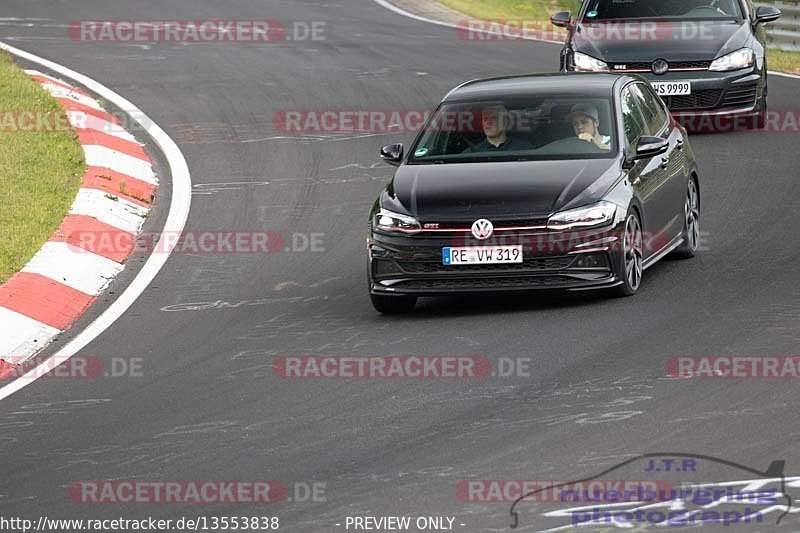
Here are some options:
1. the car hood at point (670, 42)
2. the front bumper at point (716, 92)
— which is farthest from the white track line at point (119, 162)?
the front bumper at point (716, 92)

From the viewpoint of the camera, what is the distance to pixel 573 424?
8281 millimetres

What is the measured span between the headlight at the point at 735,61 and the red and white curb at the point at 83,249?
251 inches

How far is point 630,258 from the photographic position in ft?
37.2

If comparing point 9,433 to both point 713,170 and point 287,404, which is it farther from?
point 713,170

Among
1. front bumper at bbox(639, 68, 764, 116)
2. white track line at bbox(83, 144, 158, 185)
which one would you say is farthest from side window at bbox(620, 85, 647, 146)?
front bumper at bbox(639, 68, 764, 116)

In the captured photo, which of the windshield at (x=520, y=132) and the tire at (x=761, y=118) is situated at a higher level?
the windshield at (x=520, y=132)

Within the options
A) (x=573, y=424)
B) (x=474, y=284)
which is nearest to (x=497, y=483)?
(x=573, y=424)

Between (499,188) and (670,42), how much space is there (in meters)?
8.06

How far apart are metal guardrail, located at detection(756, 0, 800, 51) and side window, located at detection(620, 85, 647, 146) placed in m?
14.6

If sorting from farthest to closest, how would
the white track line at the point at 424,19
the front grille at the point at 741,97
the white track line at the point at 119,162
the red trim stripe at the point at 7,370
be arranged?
the white track line at the point at 424,19 < the front grille at the point at 741,97 < the white track line at the point at 119,162 < the red trim stripe at the point at 7,370

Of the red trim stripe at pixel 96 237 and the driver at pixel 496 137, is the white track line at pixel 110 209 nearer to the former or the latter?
the red trim stripe at pixel 96 237

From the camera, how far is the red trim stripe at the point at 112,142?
55.8ft

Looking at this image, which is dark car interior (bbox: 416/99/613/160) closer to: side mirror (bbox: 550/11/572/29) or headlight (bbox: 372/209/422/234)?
headlight (bbox: 372/209/422/234)

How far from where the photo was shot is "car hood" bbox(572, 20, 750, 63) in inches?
727
